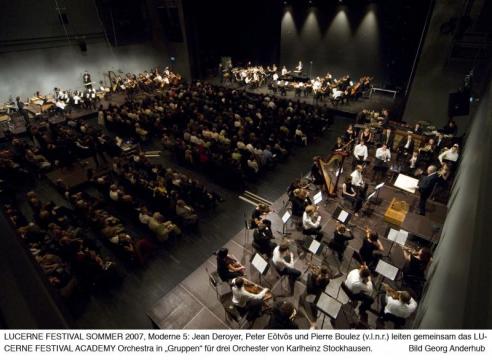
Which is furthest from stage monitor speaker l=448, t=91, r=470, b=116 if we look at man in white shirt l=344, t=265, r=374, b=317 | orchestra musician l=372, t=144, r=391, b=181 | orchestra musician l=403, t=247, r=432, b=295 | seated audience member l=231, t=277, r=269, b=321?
seated audience member l=231, t=277, r=269, b=321

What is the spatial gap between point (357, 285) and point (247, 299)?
184 centimetres

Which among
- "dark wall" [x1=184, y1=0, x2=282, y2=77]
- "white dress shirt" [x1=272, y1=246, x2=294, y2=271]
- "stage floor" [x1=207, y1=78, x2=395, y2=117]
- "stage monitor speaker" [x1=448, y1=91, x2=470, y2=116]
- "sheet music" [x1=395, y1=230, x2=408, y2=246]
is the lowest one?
"stage floor" [x1=207, y1=78, x2=395, y2=117]

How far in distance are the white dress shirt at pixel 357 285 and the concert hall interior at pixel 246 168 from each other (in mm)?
29

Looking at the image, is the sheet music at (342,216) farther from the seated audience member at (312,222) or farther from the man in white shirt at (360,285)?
the man in white shirt at (360,285)

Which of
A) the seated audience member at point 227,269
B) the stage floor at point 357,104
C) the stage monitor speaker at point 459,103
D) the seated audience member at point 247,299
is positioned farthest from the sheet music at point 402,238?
the stage floor at point 357,104

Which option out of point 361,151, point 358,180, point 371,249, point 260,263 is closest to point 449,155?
point 361,151

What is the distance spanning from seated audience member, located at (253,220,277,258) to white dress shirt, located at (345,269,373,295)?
5.88 ft

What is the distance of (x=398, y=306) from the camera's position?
4.22 m

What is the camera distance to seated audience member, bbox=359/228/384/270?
5.27 metres

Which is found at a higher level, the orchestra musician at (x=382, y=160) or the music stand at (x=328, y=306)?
the music stand at (x=328, y=306)

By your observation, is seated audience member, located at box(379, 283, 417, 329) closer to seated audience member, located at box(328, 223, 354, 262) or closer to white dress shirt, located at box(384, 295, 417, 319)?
white dress shirt, located at box(384, 295, 417, 319)

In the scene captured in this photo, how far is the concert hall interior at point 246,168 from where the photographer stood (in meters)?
4.62

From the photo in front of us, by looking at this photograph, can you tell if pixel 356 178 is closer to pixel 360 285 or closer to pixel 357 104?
pixel 360 285

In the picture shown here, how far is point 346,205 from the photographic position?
7965 mm
